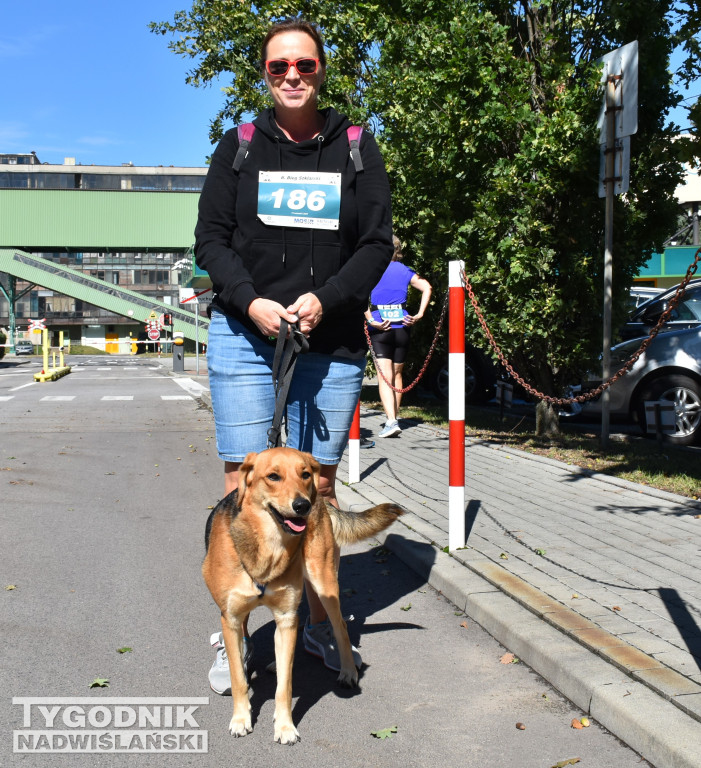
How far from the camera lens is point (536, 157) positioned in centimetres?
912

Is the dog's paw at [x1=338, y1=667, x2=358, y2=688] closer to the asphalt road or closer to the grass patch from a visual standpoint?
the asphalt road

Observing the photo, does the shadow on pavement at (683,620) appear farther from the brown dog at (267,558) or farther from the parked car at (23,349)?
the parked car at (23,349)

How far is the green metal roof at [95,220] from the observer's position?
75.1m

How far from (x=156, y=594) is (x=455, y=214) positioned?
6.38 m

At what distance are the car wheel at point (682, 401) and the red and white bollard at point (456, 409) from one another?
5026 millimetres

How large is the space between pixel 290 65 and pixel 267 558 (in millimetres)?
1864

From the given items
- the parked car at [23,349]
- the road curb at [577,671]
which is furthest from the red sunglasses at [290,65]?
the parked car at [23,349]

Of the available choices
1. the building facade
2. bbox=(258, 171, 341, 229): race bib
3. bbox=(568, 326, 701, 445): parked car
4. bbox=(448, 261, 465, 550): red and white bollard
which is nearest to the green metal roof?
the building facade

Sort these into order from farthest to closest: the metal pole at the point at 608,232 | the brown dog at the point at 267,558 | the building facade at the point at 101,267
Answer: the building facade at the point at 101,267 < the metal pole at the point at 608,232 < the brown dog at the point at 267,558

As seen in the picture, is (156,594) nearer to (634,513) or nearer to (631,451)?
(634,513)

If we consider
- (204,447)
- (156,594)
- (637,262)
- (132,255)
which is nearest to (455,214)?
(637,262)

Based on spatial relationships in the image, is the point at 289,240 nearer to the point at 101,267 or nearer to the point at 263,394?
the point at 263,394

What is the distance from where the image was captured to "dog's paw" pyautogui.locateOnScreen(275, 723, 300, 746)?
3.05 m

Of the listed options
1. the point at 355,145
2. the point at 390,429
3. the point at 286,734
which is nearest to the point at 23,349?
the point at 390,429
